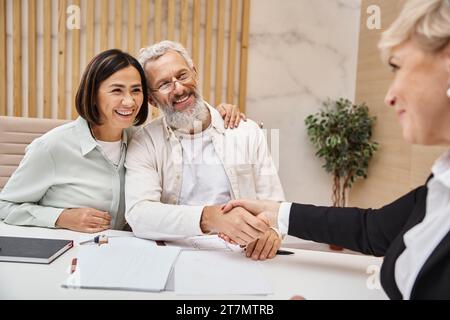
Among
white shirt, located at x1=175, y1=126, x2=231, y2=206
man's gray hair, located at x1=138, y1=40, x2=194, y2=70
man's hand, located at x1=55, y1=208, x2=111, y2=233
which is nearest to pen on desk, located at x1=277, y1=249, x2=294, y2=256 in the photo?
white shirt, located at x1=175, y1=126, x2=231, y2=206

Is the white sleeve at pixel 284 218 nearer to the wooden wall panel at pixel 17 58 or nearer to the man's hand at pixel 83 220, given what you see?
the man's hand at pixel 83 220

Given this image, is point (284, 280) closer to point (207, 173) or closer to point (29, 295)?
point (29, 295)

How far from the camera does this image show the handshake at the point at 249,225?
50.7 inches

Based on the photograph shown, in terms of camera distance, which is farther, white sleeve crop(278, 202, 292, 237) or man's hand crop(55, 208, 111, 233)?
man's hand crop(55, 208, 111, 233)

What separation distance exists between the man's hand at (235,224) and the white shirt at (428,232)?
48cm

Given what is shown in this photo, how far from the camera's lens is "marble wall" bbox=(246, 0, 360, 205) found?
142 inches

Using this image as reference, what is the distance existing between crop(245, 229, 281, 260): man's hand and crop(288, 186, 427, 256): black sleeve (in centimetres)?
9

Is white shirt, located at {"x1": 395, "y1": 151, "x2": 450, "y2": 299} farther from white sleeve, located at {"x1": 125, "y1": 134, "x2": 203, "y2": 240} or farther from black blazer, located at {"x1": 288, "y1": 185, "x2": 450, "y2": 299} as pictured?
white sleeve, located at {"x1": 125, "y1": 134, "x2": 203, "y2": 240}

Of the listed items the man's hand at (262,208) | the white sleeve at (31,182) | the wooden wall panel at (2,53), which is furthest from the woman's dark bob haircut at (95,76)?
the wooden wall panel at (2,53)

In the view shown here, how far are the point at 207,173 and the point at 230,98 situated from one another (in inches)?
71.3

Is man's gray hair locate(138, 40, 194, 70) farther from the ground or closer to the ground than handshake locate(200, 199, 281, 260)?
farther from the ground

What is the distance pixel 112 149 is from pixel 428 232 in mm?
1261

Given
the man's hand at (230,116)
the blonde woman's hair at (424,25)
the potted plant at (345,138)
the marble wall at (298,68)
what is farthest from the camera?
the marble wall at (298,68)
